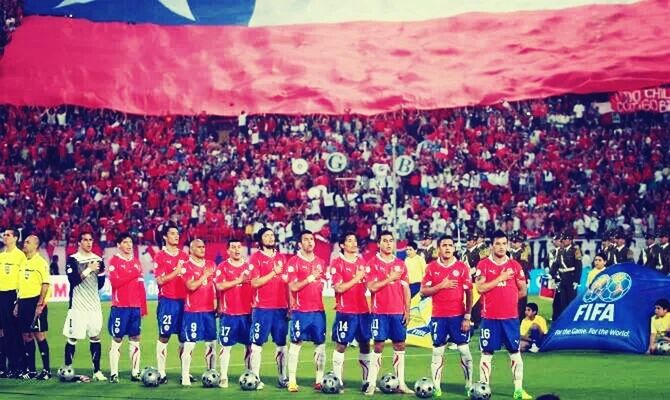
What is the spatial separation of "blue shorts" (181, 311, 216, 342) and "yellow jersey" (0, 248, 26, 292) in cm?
318

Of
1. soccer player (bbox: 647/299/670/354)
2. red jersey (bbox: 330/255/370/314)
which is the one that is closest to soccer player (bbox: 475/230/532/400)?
red jersey (bbox: 330/255/370/314)

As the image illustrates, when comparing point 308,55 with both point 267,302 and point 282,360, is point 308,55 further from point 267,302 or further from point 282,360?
point 282,360

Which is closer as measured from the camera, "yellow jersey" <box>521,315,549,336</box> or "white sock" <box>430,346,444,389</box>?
"white sock" <box>430,346,444,389</box>

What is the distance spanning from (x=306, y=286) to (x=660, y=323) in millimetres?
8757

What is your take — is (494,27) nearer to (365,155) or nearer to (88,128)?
Result: (365,155)

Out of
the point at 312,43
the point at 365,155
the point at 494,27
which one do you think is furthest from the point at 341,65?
the point at 365,155

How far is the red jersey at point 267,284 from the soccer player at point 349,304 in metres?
1.15

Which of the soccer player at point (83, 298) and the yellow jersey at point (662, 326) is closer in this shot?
the soccer player at point (83, 298)

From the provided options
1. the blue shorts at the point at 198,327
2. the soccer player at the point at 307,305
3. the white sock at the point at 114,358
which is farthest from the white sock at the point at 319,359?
the white sock at the point at 114,358

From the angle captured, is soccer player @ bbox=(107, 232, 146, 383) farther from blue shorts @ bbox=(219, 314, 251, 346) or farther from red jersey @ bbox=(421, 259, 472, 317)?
red jersey @ bbox=(421, 259, 472, 317)

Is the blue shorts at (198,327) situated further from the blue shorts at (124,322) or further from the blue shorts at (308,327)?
the blue shorts at (308,327)

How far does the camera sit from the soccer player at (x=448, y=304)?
64.5 feet

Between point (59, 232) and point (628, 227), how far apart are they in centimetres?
1976

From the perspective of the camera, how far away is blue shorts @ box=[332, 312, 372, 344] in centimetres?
2034
